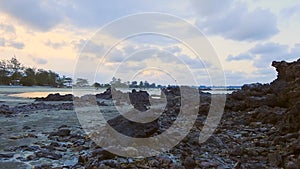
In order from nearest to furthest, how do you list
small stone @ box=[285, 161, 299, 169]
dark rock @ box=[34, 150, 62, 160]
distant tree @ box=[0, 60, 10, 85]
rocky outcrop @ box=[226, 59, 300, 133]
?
1. small stone @ box=[285, 161, 299, 169]
2. dark rock @ box=[34, 150, 62, 160]
3. rocky outcrop @ box=[226, 59, 300, 133]
4. distant tree @ box=[0, 60, 10, 85]

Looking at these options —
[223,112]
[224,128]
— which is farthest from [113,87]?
[224,128]

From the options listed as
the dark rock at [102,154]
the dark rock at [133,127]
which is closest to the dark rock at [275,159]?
the dark rock at [133,127]

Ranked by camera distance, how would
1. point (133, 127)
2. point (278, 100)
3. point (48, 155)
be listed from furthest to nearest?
1. point (278, 100)
2. point (133, 127)
3. point (48, 155)

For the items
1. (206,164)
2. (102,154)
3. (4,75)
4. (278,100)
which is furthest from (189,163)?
(4,75)

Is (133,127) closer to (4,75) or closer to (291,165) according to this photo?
(291,165)

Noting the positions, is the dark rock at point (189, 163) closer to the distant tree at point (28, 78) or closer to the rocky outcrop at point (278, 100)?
the rocky outcrop at point (278, 100)

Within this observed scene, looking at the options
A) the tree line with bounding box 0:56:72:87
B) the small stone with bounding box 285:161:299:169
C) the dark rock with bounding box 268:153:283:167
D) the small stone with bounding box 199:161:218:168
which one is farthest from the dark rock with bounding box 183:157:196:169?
the tree line with bounding box 0:56:72:87

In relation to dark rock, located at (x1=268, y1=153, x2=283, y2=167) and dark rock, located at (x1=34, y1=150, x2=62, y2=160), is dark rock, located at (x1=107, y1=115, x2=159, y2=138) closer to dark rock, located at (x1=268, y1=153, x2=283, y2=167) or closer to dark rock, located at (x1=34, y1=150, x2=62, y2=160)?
dark rock, located at (x1=34, y1=150, x2=62, y2=160)

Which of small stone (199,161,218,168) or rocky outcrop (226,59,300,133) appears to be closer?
small stone (199,161,218,168)

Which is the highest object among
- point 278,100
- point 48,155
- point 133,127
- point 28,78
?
point 28,78

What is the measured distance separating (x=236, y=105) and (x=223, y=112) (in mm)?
771

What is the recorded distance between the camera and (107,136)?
24.6 feet

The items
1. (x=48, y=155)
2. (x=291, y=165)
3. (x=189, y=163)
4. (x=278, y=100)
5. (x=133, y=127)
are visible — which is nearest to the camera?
(x=291, y=165)

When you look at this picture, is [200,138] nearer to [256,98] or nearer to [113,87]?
[256,98]
